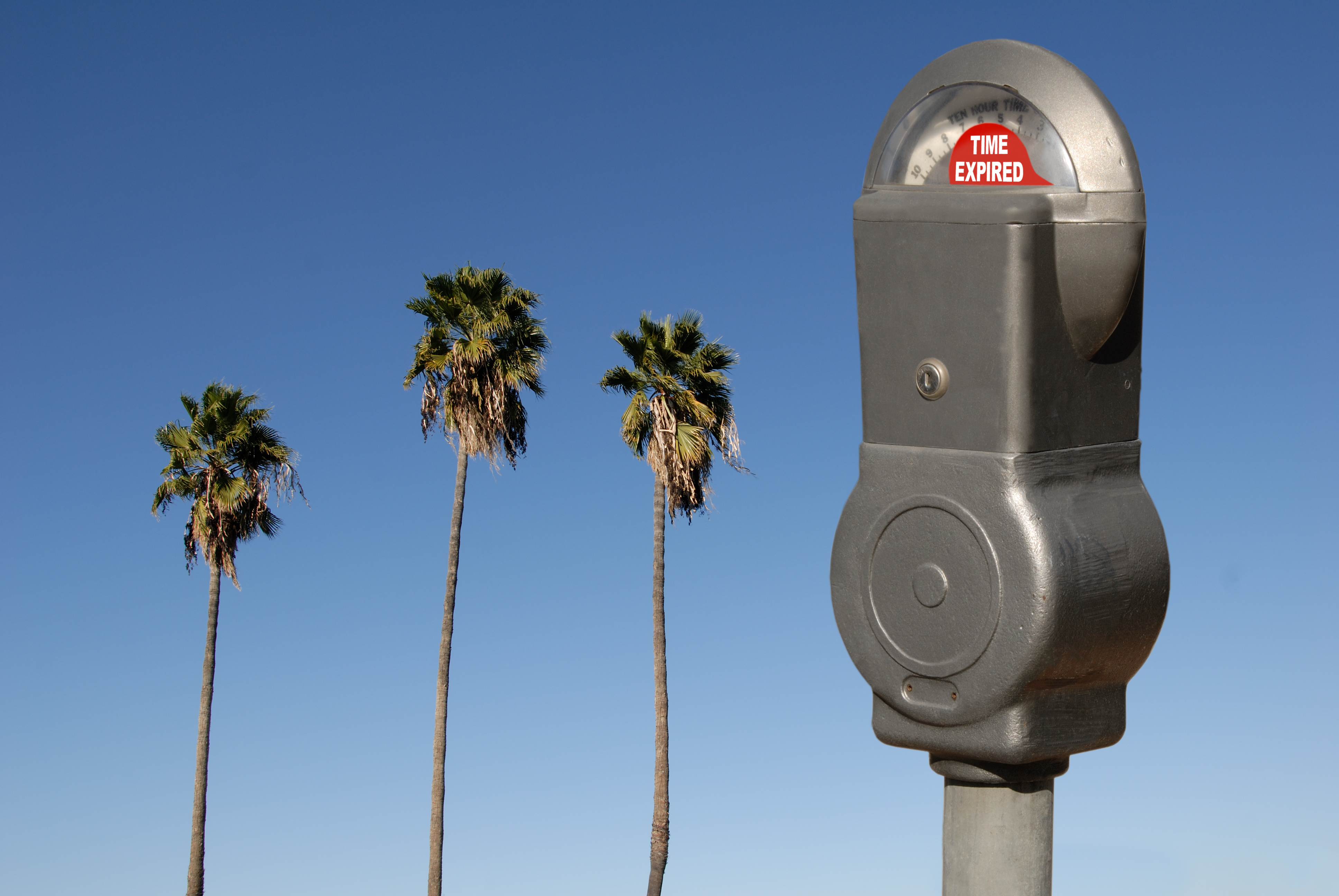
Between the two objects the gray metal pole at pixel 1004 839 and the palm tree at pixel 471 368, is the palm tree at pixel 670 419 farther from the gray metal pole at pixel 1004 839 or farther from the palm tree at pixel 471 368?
the gray metal pole at pixel 1004 839

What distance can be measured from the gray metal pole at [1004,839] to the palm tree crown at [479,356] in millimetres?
9992

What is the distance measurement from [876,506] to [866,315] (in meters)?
0.62

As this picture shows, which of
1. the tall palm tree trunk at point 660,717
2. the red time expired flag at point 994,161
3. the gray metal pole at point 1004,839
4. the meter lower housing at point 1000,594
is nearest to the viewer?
the meter lower housing at point 1000,594

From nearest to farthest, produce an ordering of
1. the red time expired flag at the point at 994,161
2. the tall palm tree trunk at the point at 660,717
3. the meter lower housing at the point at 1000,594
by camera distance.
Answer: the meter lower housing at the point at 1000,594
the red time expired flag at the point at 994,161
the tall palm tree trunk at the point at 660,717

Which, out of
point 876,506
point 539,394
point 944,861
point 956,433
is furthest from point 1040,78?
point 539,394

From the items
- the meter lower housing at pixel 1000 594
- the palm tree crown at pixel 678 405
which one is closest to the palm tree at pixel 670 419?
the palm tree crown at pixel 678 405

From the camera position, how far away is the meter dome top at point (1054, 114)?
180 inches

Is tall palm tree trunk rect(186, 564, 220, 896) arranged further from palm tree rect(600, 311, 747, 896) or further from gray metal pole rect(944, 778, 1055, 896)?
gray metal pole rect(944, 778, 1055, 896)

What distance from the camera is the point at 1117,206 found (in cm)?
459

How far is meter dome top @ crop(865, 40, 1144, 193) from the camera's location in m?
4.57

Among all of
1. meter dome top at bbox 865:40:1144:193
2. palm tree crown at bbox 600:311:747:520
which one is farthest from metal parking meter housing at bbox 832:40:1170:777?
palm tree crown at bbox 600:311:747:520

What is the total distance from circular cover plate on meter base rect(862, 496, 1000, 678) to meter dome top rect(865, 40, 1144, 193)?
1073 mm

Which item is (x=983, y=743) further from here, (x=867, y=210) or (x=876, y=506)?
(x=867, y=210)

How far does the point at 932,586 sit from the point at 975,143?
4.59 ft
